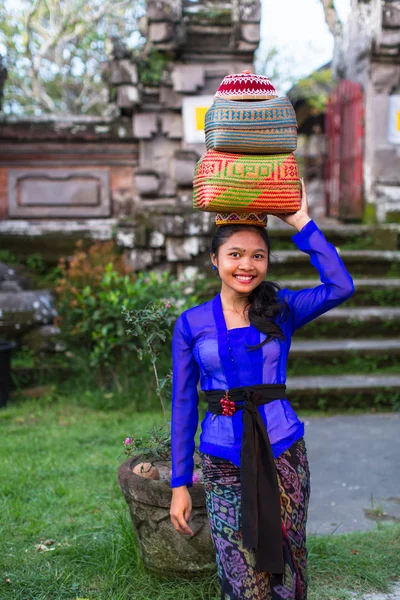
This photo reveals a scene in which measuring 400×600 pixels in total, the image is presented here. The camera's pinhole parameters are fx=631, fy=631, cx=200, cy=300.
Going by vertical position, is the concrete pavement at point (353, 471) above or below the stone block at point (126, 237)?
below

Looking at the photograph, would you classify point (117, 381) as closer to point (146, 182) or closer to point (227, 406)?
point (146, 182)

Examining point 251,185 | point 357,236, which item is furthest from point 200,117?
point 251,185

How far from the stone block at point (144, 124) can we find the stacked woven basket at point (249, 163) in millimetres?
5304

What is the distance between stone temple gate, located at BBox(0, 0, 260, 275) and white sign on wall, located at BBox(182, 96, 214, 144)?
0.01m

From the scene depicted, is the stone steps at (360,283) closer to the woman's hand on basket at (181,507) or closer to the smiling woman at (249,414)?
the smiling woman at (249,414)

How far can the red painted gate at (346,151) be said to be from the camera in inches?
336

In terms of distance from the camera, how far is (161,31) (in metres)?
6.93

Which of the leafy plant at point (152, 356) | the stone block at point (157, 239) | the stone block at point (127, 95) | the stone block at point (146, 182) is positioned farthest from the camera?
the stone block at point (146, 182)

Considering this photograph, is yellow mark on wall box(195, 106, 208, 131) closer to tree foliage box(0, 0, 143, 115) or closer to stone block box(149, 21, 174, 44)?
stone block box(149, 21, 174, 44)

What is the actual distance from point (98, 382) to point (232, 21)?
4.30 metres

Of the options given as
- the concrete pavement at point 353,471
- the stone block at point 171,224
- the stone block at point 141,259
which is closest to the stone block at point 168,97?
the stone block at point 171,224

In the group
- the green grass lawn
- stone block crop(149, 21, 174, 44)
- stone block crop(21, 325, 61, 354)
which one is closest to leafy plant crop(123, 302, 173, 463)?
the green grass lawn

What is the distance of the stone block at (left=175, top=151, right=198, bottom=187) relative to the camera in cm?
727

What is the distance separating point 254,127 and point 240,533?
1.34 meters
